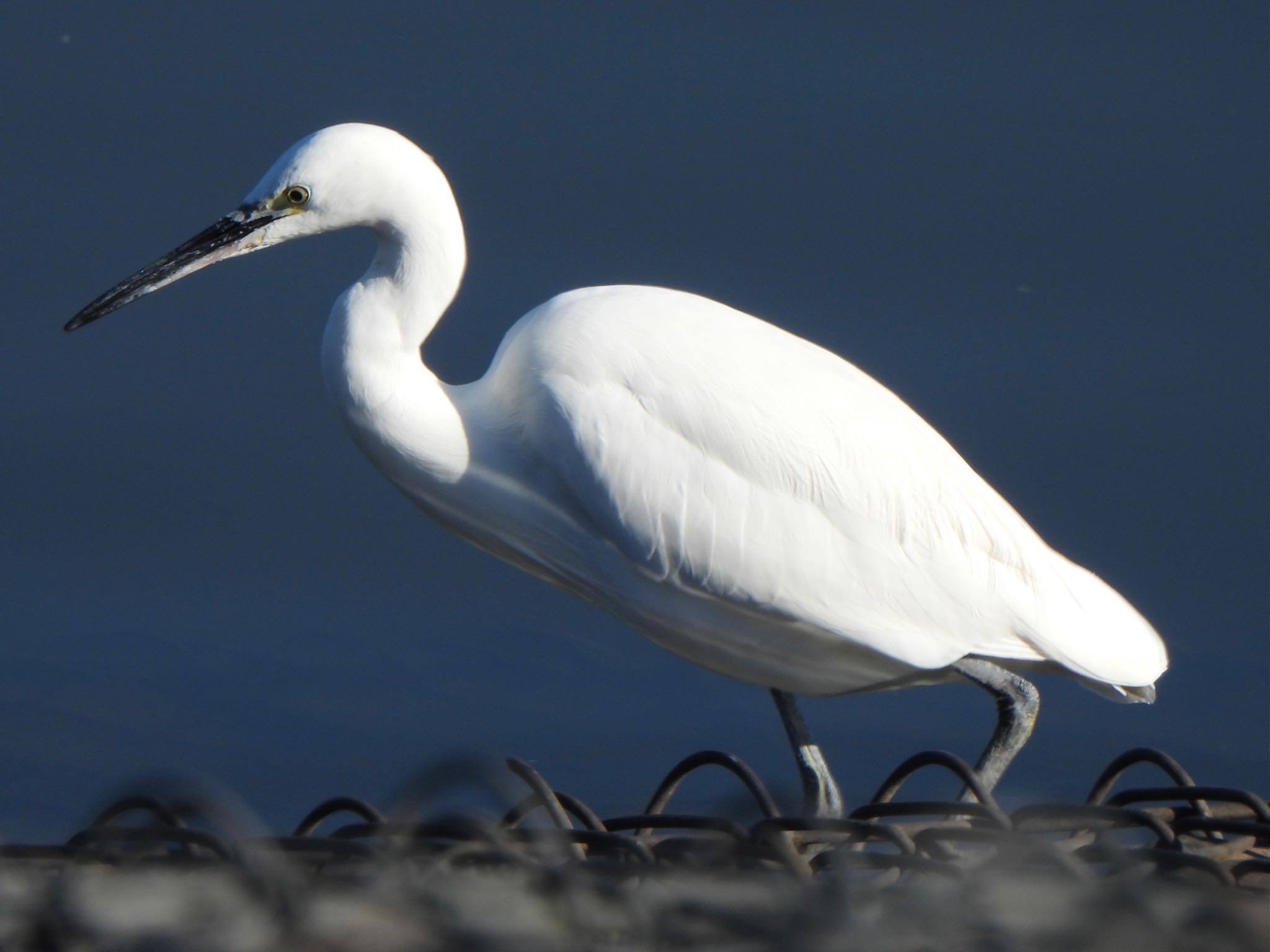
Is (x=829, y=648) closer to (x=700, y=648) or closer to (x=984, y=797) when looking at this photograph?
(x=700, y=648)

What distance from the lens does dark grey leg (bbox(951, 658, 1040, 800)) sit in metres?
1.76

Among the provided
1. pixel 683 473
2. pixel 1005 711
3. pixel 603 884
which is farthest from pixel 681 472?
pixel 603 884

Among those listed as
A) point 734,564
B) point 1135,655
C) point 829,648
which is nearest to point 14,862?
point 734,564

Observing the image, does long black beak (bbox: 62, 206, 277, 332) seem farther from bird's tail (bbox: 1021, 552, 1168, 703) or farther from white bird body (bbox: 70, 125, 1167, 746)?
bird's tail (bbox: 1021, 552, 1168, 703)

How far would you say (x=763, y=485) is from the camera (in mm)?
1665

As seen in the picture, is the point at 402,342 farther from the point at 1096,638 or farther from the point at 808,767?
the point at 1096,638

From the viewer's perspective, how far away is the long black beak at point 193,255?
168 cm

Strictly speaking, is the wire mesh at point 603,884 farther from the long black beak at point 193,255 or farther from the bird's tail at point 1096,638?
the long black beak at point 193,255

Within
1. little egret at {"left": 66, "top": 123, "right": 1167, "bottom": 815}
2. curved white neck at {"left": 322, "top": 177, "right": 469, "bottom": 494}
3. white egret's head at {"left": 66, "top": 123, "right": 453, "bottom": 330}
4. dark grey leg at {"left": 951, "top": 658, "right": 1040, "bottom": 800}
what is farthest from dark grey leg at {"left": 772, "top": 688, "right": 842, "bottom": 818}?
white egret's head at {"left": 66, "top": 123, "right": 453, "bottom": 330}

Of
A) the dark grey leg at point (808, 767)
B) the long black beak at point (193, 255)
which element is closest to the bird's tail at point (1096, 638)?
the dark grey leg at point (808, 767)

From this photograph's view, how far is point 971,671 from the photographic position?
5.70 feet

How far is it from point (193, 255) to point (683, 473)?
0.57 meters

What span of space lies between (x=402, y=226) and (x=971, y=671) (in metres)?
0.78

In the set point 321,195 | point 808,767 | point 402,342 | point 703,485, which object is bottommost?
point 808,767
